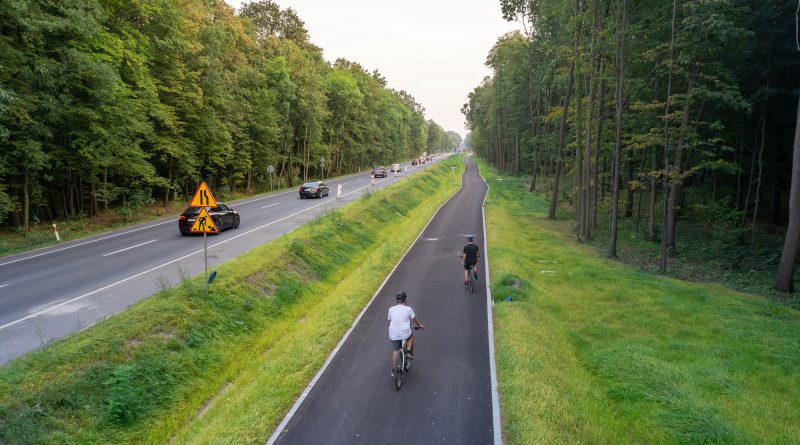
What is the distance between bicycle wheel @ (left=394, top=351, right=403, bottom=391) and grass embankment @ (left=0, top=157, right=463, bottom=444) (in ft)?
6.11

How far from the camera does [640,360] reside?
919cm

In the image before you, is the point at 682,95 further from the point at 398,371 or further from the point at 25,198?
the point at 25,198

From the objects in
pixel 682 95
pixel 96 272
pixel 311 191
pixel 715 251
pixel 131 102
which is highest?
pixel 131 102

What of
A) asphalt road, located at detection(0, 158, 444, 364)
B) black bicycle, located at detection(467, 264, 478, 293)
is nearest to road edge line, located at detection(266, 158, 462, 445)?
black bicycle, located at detection(467, 264, 478, 293)

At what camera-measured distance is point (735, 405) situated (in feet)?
25.2

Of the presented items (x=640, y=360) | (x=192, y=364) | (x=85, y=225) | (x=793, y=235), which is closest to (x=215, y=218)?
(x=85, y=225)

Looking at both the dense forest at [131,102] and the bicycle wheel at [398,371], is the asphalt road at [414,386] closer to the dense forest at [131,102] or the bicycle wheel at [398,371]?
the bicycle wheel at [398,371]

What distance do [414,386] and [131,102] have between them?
2258 centimetres

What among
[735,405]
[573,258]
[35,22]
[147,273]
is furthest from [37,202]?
[735,405]

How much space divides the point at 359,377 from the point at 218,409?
2.70m

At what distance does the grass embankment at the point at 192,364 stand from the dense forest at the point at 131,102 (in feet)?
32.3

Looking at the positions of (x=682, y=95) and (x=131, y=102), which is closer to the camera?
(x=682, y=95)

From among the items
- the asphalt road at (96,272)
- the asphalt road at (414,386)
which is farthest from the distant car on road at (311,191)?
the asphalt road at (414,386)

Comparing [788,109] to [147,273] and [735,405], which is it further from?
[147,273]
